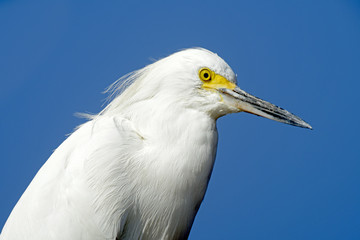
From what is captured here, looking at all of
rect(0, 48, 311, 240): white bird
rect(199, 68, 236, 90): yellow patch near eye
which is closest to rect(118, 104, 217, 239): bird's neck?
rect(0, 48, 311, 240): white bird

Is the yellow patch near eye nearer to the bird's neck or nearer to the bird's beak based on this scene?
the bird's beak

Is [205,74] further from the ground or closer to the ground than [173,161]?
further from the ground

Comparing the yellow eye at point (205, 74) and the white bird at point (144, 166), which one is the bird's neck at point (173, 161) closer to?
the white bird at point (144, 166)

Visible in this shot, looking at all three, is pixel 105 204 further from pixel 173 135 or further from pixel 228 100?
pixel 228 100

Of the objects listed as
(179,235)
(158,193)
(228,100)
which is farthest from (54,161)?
(228,100)

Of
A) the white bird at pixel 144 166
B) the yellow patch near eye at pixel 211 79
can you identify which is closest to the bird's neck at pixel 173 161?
the white bird at pixel 144 166

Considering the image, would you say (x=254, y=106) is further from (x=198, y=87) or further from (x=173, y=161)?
(x=173, y=161)

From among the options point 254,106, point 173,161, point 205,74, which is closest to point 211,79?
point 205,74

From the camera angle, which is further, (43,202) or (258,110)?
(258,110)
